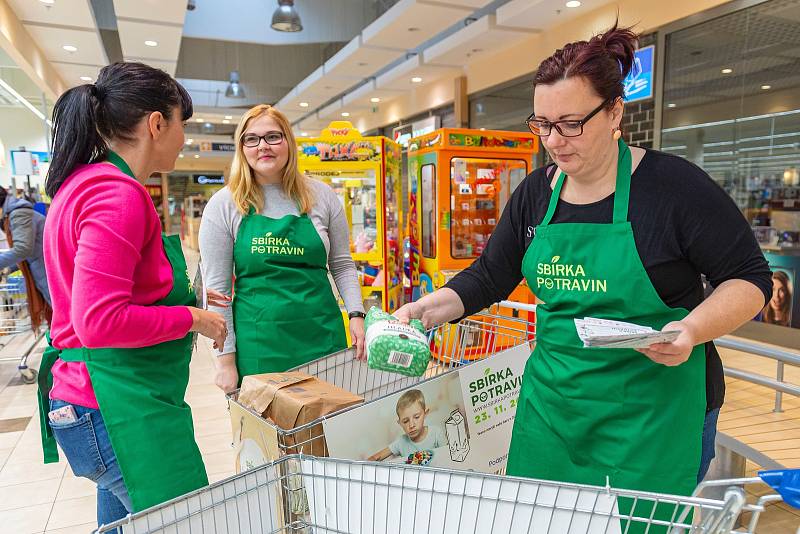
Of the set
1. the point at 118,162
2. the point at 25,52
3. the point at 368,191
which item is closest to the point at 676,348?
the point at 118,162

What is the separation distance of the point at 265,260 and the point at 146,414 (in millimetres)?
911

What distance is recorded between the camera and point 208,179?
102ft

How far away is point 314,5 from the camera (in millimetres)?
10492

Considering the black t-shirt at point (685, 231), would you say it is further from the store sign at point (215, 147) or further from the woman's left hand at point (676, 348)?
the store sign at point (215, 147)

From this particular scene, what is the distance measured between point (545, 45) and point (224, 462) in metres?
7.41

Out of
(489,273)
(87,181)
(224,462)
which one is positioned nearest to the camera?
(87,181)

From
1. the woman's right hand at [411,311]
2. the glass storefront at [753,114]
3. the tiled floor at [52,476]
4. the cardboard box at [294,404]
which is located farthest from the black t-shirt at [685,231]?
the glass storefront at [753,114]

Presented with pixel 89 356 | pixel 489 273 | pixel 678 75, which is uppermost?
pixel 678 75

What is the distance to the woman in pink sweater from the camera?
125cm

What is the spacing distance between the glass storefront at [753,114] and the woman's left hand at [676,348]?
5.54 m

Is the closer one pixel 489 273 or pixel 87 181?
pixel 87 181

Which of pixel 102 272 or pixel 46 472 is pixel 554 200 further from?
pixel 46 472

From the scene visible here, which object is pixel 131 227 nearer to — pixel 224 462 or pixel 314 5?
pixel 224 462

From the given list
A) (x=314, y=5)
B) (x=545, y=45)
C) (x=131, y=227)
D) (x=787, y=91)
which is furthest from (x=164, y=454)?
(x=314, y=5)
